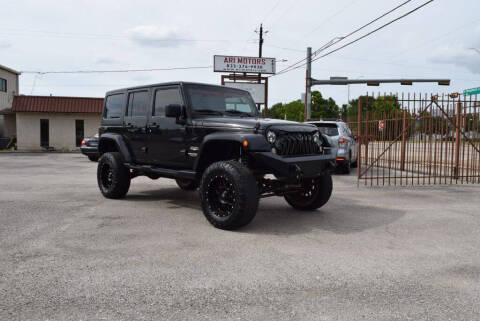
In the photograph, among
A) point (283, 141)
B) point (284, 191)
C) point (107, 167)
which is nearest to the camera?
point (283, 141)

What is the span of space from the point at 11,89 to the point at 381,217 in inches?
1585

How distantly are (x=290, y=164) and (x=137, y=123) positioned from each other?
3377 millimetres

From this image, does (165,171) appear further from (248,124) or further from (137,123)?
(248,124)

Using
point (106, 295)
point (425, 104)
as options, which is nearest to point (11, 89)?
point (425, 104)

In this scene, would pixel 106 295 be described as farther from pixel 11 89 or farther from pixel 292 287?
pixel 11 89

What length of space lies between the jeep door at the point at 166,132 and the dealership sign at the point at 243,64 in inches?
892

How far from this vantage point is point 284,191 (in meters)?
6.20

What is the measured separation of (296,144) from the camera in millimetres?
5949

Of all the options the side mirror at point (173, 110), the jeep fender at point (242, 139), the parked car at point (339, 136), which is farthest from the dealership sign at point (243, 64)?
the jeep fender at point (242, 139)

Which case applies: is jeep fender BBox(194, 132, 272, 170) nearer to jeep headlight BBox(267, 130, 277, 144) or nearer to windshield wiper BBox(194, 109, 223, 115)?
jeep headlight BBox(267, 130, 277, 144)

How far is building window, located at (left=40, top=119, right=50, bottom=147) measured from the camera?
31.6 m

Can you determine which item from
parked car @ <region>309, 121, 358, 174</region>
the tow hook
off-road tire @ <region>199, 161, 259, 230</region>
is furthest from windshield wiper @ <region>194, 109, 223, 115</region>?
parked car @ <region>309, 121, 358, 174</region>

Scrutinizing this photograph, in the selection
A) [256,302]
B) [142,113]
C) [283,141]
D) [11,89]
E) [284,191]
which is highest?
[11,89]

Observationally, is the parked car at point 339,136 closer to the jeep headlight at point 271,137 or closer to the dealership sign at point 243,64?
the jeep headlight at point 271,137
